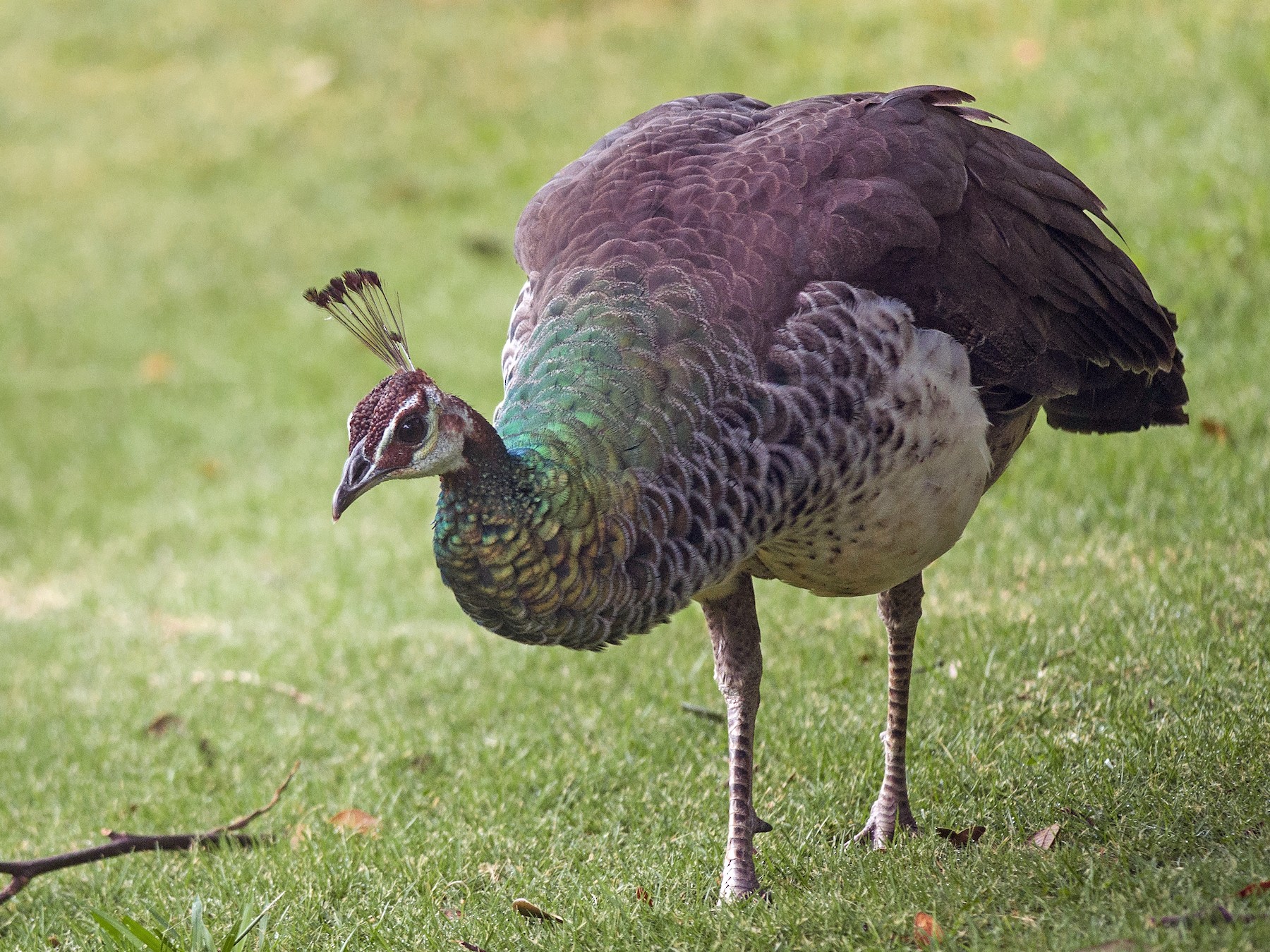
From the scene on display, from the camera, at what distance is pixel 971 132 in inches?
153

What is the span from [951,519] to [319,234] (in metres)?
8.06

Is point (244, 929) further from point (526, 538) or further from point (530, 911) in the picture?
point (526, 538)

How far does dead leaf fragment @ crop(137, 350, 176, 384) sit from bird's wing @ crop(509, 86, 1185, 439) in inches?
246

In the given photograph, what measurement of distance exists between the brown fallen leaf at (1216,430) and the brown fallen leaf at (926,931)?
142 inches

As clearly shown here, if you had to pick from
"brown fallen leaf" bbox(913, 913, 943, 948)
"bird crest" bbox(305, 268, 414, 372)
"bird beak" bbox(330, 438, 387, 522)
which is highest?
"bird crest" bbox(305, 268, 414, 372)

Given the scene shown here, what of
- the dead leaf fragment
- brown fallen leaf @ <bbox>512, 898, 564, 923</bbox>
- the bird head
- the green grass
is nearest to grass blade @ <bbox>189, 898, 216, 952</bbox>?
the green grass

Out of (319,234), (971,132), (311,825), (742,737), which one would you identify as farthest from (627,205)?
(319,234)

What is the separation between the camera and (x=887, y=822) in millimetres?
3992

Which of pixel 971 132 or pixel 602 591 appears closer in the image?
pixel 602 591

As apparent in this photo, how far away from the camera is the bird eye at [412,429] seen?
295 cm

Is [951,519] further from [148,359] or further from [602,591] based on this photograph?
[148,359]

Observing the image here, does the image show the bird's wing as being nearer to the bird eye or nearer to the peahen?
the peahen

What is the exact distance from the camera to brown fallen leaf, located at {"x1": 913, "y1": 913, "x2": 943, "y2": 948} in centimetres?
305

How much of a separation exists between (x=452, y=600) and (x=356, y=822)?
2.25m
